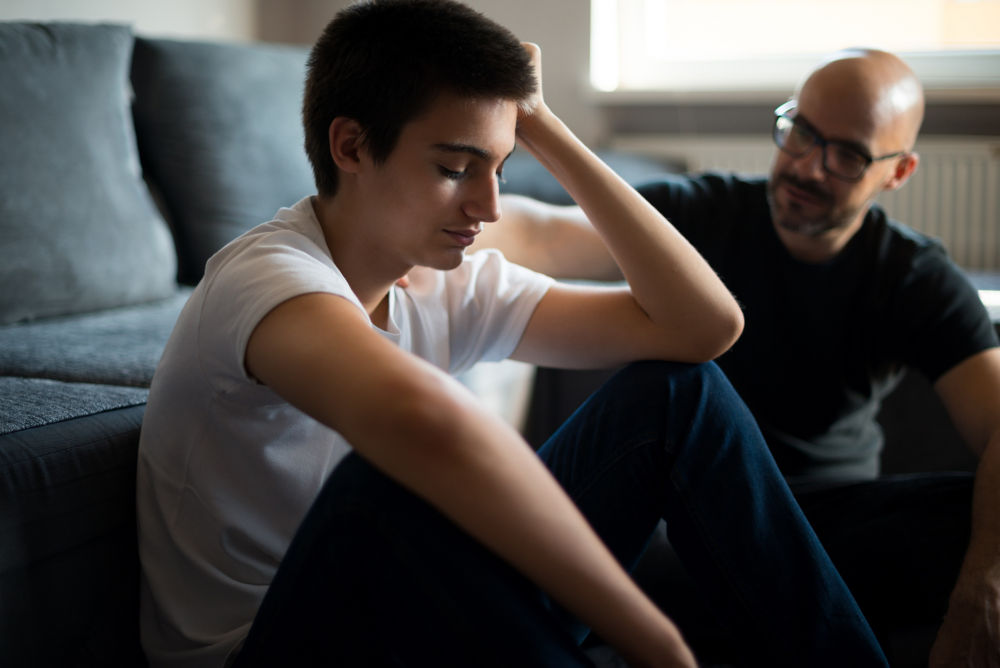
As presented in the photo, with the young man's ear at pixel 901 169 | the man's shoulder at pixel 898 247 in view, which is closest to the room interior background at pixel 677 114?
the young man's ear at pixel 901 169

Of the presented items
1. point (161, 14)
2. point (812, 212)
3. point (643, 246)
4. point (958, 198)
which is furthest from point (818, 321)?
point (161, 14)

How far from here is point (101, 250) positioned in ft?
5.88

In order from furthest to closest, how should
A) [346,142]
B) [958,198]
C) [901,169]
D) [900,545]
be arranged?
[958,198] < [901,169] < [900,545] < [346,142]

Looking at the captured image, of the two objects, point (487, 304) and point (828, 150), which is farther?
point (828, 150)

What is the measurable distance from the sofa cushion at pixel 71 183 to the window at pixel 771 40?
165 cm

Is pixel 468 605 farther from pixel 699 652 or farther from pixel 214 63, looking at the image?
pixel 214 63

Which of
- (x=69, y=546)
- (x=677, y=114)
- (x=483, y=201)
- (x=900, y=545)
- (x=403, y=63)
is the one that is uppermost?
(x=403, y=63)

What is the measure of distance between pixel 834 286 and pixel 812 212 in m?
0.12

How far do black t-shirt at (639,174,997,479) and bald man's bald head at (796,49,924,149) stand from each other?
0.52 ft

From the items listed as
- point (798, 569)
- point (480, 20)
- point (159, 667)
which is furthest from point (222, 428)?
point (798, 569)

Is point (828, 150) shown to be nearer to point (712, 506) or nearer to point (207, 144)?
point (712, 506)

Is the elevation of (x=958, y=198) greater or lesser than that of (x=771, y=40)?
lesser

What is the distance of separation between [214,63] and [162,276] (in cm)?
52

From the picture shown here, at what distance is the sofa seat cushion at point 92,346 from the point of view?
1361 millimetres
